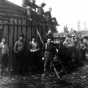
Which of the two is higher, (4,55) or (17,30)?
(17,30)

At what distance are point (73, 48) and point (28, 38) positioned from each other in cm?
405

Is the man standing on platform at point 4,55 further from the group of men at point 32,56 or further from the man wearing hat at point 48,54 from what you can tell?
the man wearing hat at point 48,54

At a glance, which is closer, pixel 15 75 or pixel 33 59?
pixel 15 75

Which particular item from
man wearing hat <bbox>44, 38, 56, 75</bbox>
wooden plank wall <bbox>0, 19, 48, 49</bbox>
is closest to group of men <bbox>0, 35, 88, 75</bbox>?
man wearing hat <bbox>44, 38, 56, 75</bbox>

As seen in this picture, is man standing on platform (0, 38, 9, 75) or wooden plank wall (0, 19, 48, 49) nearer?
man standing on platform (0, 38, 9, 75)

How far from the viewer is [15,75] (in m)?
8.81

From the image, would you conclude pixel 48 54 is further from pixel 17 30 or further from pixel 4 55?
pixel 4 55

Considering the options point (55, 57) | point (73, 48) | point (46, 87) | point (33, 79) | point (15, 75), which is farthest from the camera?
point (73, 48)

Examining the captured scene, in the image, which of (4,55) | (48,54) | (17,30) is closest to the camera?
(4,55)

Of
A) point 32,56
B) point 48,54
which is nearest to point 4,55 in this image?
point 32,56

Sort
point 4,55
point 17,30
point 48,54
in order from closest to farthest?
point 4,55, point 48,54, point 17,30

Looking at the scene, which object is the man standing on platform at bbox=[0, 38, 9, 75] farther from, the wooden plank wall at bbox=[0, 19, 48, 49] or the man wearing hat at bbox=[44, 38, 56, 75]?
the man wearing hat at bbox=[44, 38, 56, 75]

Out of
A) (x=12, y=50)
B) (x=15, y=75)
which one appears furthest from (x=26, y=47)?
(x=15, y=75)

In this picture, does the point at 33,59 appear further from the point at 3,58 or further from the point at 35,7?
the point at 35,7
